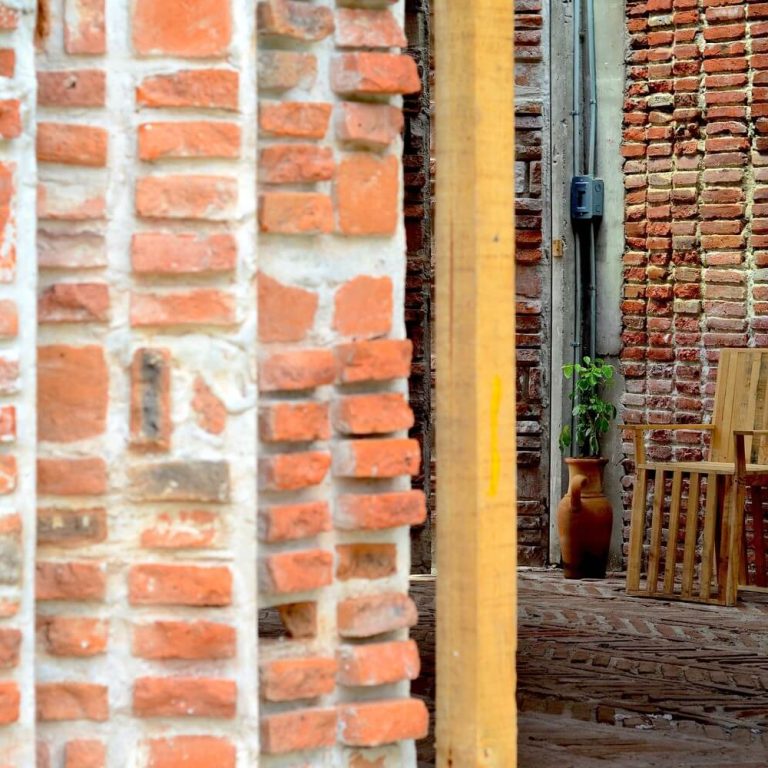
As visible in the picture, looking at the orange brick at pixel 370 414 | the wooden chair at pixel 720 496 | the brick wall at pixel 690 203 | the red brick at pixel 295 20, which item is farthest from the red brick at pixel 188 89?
the brick wall at pixel 690 203

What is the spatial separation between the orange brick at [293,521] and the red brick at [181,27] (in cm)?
60

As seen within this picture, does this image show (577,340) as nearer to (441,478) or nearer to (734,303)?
(734,303)

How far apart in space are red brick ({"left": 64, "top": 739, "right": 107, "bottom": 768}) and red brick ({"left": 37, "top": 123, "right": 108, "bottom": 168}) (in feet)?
2.43

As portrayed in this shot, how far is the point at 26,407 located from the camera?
1.94 metres

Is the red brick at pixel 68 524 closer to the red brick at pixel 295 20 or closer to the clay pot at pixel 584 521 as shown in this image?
the red brick at pixel 295 20

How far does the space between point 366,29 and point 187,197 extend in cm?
36

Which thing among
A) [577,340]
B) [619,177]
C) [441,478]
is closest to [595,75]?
[619,177]

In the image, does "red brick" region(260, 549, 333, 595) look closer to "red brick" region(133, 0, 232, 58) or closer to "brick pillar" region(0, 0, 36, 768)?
"brick pillar" region(0, 0, 36, 768)

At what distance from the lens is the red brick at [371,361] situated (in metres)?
2.13

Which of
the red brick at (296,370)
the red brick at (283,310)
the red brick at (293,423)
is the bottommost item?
the red brick at (293,423)

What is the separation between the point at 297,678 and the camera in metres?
2.09

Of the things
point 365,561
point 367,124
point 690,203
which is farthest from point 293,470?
point 690,203

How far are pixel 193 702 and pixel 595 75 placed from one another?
6049 mm

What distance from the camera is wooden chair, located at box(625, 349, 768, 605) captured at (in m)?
6.51
